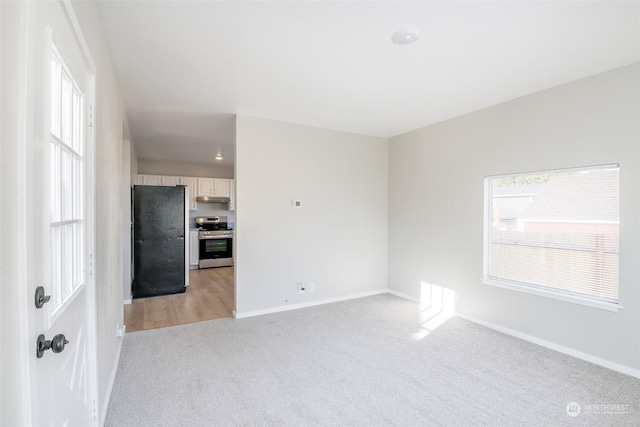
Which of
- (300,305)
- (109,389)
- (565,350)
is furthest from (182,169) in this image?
(565,350)

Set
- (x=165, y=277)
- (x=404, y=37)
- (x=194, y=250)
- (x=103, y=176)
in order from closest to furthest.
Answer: (x=103, y=176) → (x=404, y=37) → (x=165, y=277) → (x=194, y=250)

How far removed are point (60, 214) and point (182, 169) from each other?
6.94 meters

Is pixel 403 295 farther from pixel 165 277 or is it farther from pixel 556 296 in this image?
pixel 165 277

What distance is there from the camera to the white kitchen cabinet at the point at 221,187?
25.0 ft

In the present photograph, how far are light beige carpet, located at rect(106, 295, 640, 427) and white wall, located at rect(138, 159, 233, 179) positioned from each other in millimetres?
4991

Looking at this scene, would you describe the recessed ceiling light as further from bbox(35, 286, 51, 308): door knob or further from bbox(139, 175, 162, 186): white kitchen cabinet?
bbox(139, 175, 162, 186): white kitchen cabinet

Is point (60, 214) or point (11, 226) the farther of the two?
point (60, 214)

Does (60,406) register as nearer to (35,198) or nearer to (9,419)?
(9,419)

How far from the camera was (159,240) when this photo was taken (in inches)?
196

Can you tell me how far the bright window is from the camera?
1188 mm

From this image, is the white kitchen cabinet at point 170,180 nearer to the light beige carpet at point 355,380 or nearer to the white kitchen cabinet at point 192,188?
the white kitchen cabinet at point 192,188

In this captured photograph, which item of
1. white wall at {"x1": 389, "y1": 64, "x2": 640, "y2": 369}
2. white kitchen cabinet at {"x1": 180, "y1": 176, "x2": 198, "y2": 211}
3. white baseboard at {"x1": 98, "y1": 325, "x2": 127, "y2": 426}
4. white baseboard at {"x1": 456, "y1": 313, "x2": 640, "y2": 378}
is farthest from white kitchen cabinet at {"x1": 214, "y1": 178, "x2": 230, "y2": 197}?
white baseboard at {"x1": 456, "y1": 313, "x2": 640, "y2": 378}

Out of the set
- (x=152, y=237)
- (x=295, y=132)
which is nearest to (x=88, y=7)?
(x=295, y=132)

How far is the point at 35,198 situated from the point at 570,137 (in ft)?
13.1
